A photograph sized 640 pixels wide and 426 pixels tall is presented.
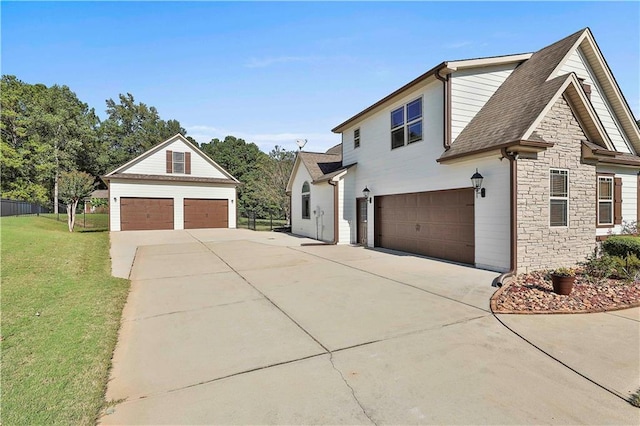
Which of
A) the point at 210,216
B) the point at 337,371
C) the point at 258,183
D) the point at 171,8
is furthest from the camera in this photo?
the point at 258,183

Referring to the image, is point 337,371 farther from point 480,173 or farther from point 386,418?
point 480,173

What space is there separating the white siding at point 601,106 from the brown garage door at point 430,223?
19.8ft

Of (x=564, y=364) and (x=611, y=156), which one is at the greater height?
(x=611, y=156)

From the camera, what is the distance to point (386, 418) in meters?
2.50

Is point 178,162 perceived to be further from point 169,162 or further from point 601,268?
point 601,268

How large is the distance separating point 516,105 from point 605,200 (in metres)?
4.22

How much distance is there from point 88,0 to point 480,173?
1185cm

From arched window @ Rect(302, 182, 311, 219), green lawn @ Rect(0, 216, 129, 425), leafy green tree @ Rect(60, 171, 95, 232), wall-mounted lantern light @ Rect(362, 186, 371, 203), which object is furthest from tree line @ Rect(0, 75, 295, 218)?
green lawn @ Rect(0, 216, 129, 425)

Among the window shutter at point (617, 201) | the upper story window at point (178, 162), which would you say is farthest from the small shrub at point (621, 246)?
the upper story window at point (178, 162)

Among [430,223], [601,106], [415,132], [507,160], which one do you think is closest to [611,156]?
[507,160]

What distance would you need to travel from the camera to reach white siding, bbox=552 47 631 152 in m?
10.1

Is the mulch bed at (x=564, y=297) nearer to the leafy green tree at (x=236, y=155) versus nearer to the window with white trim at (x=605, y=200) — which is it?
the window with white trim at (x=605, y=200)

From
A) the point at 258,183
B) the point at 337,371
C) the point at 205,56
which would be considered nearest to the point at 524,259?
the point at 337,371

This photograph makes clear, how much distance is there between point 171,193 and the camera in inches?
874
